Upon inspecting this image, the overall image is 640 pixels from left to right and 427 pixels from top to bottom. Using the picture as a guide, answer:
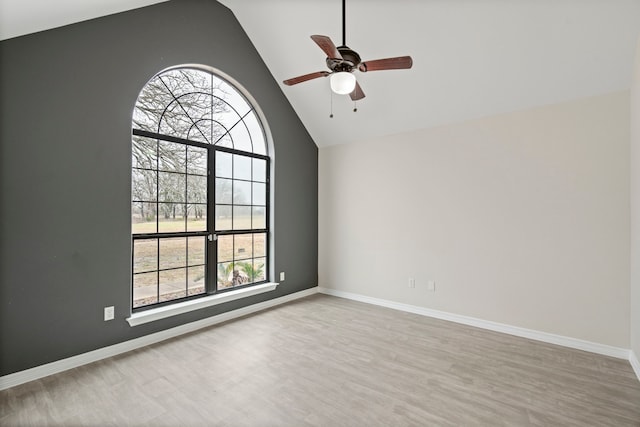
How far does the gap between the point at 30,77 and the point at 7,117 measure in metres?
0.37

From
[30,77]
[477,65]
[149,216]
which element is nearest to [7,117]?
[30,77]

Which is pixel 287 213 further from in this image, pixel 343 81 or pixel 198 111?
pixel 343 81

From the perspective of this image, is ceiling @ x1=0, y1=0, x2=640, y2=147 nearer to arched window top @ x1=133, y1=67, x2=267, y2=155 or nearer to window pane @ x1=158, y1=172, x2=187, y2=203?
arched window top @ x1=133, y1=67, x2=267, y2=155

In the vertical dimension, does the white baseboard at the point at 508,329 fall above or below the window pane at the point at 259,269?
below

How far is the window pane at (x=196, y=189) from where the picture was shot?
352 centimetres

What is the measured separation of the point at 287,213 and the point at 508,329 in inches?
125

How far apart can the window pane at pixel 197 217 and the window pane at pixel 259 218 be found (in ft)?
2.51

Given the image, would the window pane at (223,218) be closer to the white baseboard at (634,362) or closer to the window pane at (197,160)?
the window pane at (197,160)

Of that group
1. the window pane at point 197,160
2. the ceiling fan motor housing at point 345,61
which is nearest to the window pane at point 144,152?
the window pane at point 197,160

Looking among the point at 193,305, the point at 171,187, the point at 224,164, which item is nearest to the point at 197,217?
the point at 171,187

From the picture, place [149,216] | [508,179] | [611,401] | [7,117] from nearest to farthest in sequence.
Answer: [611,401]
[7,117]
[149,216]
[508,179]

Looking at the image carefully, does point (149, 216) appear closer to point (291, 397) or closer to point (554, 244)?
point (291, 397)

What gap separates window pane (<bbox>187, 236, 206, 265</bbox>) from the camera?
139 inches

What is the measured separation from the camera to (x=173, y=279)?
3.39 metres
